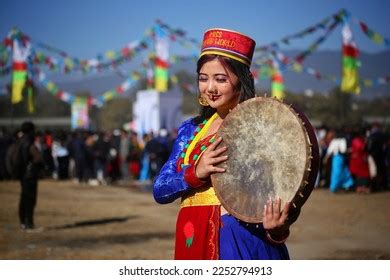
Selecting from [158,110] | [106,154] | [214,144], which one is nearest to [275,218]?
[214,144]

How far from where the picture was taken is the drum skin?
3.18 metres

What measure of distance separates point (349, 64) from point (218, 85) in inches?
570

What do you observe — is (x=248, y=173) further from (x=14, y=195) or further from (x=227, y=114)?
(x=14, y=195)

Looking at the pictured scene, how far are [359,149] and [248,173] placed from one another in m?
12.5

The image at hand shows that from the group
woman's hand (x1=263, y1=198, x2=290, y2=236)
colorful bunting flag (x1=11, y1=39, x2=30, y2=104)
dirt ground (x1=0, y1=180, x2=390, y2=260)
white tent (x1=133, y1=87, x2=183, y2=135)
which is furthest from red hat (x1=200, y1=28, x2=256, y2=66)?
white tent (x1=133, y1=87, x2=183, y2=135)

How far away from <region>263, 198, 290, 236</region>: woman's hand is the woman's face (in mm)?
533

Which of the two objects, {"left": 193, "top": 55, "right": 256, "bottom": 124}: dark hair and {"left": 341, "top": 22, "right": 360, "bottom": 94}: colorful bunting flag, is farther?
{"left": 341, "top": 22, "right": 360, "bottom": 94}: colorful bunting flag

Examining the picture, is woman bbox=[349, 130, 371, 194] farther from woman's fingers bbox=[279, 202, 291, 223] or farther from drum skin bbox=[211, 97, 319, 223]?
Result: woman's fingers bbox=[279, 202, 291, 223]

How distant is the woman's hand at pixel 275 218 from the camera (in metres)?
3.13

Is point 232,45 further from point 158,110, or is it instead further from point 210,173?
point 158,110

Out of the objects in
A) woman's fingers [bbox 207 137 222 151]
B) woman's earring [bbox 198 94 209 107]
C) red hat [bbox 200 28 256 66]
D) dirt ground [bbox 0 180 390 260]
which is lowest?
dirt ground [bbox 0 180 390 260]

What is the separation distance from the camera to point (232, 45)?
11.3 feet
